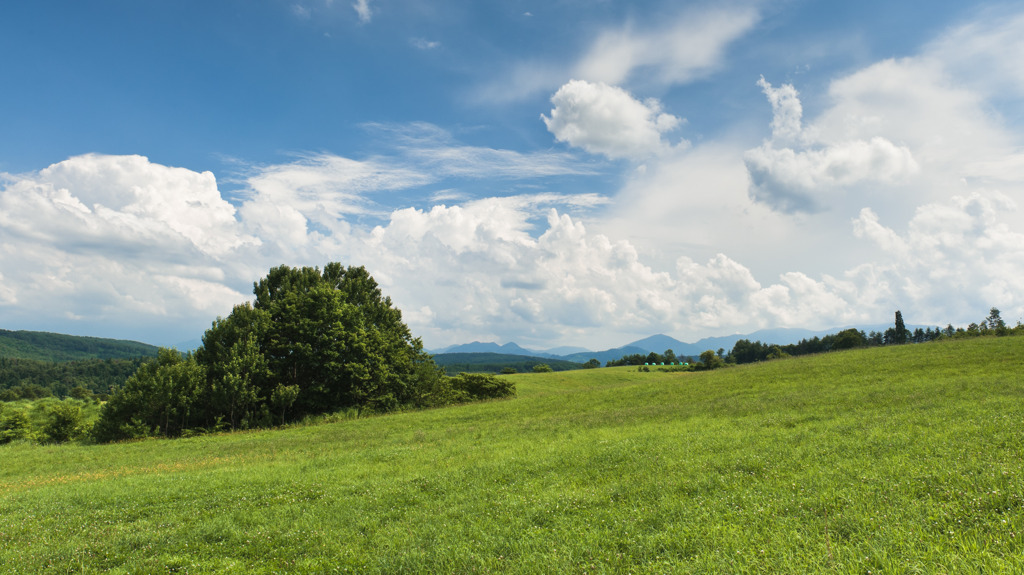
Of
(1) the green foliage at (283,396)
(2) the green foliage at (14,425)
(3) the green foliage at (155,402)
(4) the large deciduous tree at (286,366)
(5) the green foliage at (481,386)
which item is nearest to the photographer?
(3) the green foliage at (155,402)

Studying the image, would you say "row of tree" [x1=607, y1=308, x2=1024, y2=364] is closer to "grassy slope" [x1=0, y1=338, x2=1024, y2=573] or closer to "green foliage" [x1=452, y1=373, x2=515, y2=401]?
"green foliage" [x1=452, y1=373, x2=515, y2=401]

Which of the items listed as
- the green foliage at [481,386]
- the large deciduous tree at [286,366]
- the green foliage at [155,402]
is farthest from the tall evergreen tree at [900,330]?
the green foliage at [155,402]

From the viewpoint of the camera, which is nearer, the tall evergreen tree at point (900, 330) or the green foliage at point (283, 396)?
the green foliage at point (283, 396)

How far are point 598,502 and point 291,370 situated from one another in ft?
150

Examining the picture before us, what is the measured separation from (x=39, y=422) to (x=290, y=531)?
61955mm

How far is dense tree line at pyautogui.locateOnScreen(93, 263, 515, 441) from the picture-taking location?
39.4 meters

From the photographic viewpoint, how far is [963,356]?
36344 mm

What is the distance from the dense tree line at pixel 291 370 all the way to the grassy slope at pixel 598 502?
1831 centimetres

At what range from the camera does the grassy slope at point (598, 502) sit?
7098 millimetres

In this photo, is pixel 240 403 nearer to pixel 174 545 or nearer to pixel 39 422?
pixel 39 422

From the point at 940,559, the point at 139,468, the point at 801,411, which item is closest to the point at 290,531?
the point at 940,559

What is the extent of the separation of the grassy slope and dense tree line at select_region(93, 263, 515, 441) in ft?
60.1

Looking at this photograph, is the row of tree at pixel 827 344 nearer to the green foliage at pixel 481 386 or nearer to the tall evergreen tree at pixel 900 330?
the tall evergreen tree at pixel 900 330

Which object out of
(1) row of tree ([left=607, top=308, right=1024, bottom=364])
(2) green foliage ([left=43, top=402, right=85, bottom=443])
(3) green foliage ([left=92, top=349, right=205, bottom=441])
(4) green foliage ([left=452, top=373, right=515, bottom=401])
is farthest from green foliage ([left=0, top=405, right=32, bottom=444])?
(1) row of tree ([left=607, top=308, right=1024, bottom=364])
